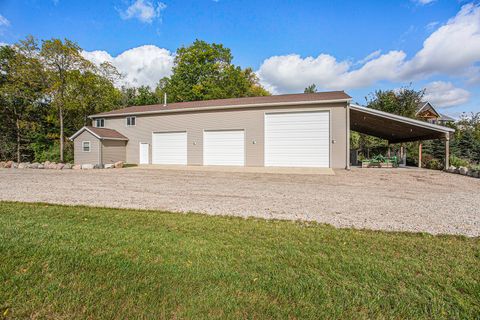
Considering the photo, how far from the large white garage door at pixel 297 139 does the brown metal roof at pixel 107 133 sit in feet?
37.3

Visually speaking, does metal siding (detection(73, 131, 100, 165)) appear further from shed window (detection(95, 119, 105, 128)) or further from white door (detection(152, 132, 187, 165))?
white door (detection(152, 132, 187, 165))

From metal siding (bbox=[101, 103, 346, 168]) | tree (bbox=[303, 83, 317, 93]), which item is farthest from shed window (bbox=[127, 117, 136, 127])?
tree (bbox=[303, 83, 317, 93])

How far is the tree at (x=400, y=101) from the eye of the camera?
19672 mm

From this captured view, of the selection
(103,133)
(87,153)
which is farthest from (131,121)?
(87,153)

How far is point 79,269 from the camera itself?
2.52 meters

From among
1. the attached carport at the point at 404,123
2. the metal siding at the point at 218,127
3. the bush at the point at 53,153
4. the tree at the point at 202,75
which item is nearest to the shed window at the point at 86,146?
the metal siding at the point at 218,127

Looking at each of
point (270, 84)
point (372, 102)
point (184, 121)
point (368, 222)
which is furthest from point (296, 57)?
point (368, 222)

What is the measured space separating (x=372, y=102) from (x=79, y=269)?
2554cm

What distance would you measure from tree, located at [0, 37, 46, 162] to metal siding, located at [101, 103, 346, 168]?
260 inches

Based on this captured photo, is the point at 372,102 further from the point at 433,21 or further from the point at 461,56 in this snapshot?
the point at 433,21

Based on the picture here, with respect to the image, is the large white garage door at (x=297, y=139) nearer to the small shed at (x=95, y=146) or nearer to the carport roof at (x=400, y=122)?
the carport roof at (x=400, y=122)

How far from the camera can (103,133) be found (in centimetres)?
1734

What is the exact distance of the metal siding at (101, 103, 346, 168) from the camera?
13.7 m

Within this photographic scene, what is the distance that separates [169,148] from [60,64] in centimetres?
1063
